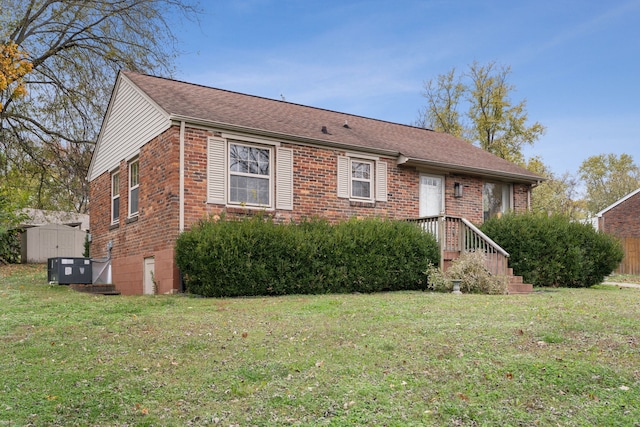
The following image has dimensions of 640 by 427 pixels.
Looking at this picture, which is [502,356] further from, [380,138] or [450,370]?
[380,138]

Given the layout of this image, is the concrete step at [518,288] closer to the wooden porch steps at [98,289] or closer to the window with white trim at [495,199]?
the window with white trim at [495,199]

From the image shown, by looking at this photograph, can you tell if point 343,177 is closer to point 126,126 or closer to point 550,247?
point 550,247

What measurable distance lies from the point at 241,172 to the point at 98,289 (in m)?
5.40

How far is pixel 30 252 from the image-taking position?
24.9 m

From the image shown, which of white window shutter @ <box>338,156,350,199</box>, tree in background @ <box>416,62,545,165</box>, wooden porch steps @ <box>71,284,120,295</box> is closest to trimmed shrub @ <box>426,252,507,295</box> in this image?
white window shutter @ <box>338,156,350,199</box>

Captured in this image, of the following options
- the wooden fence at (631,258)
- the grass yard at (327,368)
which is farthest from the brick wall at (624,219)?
the grass yard at (327,368)

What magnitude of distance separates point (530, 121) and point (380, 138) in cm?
2095

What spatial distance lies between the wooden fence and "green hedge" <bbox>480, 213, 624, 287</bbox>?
41.6 feet

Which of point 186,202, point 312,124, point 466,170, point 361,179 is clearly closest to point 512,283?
point 361,179

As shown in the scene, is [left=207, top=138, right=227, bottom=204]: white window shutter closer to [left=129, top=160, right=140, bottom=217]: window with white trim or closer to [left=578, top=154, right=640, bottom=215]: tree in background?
[left=129, top=160, right=140, bottom=217]: window with white trim

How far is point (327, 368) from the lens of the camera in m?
5.37

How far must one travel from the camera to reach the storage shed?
81.9 feet

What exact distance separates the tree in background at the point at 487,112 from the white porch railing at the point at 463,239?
22.7m

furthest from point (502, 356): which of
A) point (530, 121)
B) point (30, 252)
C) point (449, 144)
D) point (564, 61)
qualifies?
point (530, 121)
